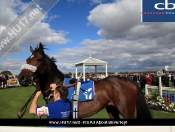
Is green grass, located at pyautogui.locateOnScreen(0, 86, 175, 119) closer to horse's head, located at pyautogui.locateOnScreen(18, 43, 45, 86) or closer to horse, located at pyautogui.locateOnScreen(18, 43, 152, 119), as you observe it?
horse, located at pyautogui.locateOnScreen(18, 43, 152, 119)

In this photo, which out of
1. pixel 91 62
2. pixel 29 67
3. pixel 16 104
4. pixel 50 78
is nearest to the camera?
pixel 29 67

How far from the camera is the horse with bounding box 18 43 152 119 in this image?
2.52m

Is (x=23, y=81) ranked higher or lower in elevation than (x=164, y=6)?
lower

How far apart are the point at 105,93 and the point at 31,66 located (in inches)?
44.5

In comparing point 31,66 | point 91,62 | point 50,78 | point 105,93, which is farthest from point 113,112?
point 31,66

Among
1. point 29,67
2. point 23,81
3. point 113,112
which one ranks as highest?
point 29,67

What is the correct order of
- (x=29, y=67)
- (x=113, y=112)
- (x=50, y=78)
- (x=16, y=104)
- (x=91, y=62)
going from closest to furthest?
(x=29, y=67) → (x=91, y=62) → (x=50, y=78) → (x=113, y=112) → (x=16, y=104)

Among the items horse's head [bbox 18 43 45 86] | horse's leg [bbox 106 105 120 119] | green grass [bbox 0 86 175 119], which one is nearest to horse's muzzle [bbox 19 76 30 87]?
horse's head [bbox 18 43 45 86]

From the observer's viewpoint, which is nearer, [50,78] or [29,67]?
[29,67]

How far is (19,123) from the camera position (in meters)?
2.70

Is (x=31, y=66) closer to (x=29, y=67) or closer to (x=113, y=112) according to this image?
(x=29, y=67)

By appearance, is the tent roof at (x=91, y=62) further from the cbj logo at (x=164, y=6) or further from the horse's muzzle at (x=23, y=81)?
the cbj logo at (x=164, y=6)

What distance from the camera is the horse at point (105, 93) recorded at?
252cm

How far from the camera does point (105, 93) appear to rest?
8.77 feet
